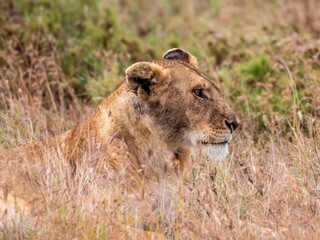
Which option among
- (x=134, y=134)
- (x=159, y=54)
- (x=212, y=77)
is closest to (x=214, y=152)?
(x=134, y=134)

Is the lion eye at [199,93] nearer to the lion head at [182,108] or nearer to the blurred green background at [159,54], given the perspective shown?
the lion head at [182,108]

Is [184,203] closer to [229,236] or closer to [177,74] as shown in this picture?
[229,236]

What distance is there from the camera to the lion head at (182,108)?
22.7ft

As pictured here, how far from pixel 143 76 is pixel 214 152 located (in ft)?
2.39

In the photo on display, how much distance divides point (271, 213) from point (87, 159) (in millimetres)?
1267

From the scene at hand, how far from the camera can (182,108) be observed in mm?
7012

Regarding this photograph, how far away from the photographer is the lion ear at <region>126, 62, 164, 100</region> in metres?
6.85

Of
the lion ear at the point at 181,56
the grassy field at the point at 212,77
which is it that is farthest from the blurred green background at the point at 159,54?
the lion ear at the point at 181,56

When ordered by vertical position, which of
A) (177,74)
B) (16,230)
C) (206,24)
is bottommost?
(206,24)

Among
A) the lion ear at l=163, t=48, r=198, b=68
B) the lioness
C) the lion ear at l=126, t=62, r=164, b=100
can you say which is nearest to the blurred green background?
the lion ear at l=163, t=48, r=198, b=68

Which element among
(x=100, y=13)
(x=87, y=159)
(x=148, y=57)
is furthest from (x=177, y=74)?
(x=100, y=13)

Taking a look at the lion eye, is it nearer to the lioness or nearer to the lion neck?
the lioness

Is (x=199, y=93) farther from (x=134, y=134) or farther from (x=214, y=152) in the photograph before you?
(x=134, y=134)

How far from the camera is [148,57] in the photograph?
39.7 ft
